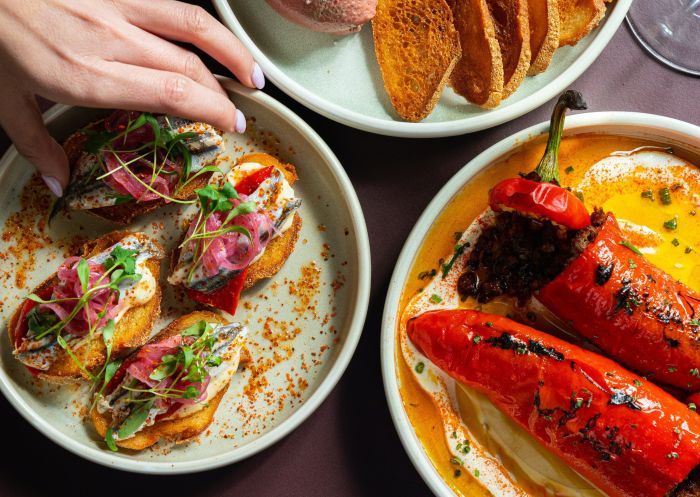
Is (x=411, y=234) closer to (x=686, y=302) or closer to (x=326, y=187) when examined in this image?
(x=326, y=187)

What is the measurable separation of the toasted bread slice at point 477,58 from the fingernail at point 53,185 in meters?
1.53

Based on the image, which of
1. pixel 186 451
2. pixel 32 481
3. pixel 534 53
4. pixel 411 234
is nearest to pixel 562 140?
pixel 534 53

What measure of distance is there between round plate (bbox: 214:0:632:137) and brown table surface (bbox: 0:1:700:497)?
121mm

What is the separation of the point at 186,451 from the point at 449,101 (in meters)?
1.70

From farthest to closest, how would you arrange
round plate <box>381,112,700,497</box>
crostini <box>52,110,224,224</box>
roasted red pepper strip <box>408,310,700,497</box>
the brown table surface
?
the brown table surface, round plate <box>381,112,700,497</box>, crostini <box>52,110,224,224</box>, roasted red pepper strip <box>408,310,700,497</box>

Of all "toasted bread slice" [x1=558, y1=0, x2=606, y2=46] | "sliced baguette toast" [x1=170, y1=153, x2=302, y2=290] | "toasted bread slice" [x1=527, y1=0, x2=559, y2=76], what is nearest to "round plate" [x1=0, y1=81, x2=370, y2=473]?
"sliced baguette toast" [x1=170, y1=153, x2=302, y2=290]

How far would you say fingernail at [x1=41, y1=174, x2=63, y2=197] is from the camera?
7.77 ft

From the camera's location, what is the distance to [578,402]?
7.47ft

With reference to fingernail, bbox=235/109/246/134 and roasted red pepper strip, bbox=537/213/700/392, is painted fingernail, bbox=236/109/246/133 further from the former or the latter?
roasted red pepper strip, bbox=537/213/700/392

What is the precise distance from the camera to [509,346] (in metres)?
2.35

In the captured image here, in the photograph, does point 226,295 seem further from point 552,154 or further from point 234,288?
point 552,154

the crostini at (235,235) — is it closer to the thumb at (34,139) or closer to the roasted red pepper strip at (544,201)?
the thumb at (34,139)

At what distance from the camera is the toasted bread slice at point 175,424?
2.47m

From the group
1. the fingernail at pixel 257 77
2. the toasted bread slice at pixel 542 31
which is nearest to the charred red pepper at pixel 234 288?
the fingernail at pixel 257 77
